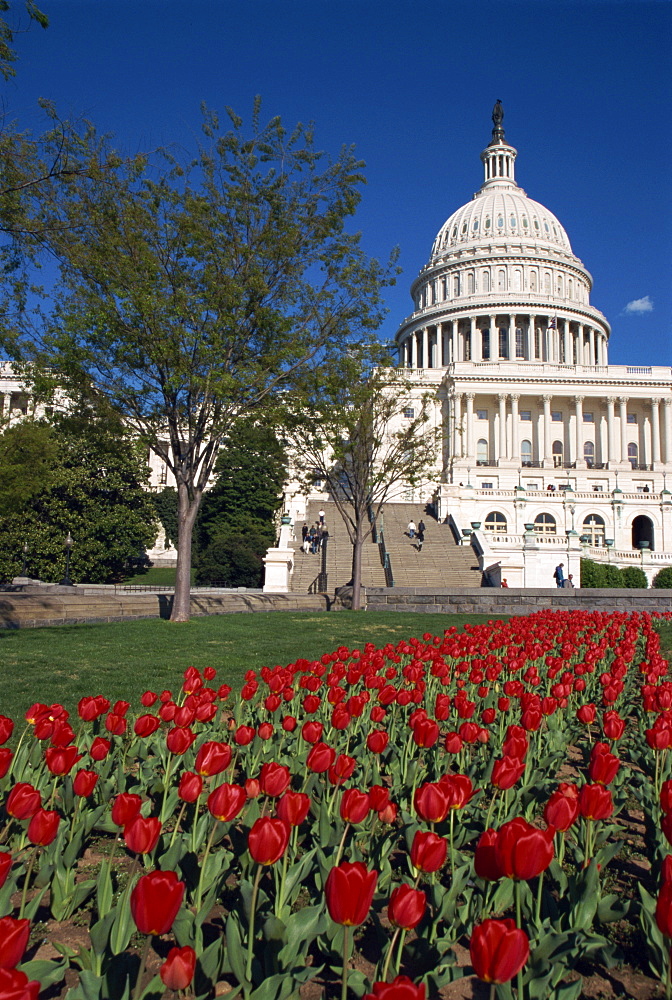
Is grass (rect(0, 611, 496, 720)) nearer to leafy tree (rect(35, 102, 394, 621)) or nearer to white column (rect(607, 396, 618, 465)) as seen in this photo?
leafy tree (rect(35, 102, 394, 621))

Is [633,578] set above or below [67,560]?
below

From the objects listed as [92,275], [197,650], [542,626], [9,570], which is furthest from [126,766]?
[9,570]

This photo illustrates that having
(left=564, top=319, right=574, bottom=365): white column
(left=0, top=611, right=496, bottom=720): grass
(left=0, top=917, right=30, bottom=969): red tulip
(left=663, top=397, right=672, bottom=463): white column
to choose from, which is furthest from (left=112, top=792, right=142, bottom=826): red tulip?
(left=564, top=319, right=574, bottom=365): white column

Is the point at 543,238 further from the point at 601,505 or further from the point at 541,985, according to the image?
the point at 541,985

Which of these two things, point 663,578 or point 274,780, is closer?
point 274,780

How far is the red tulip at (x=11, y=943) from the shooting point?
1894 millimetres

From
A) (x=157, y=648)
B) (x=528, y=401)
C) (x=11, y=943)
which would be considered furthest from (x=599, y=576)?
(x=528, y=401)

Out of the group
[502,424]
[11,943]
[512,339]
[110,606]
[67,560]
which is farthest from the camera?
[512,339]

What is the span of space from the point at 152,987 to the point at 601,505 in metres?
52.1

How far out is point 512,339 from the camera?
91.2m

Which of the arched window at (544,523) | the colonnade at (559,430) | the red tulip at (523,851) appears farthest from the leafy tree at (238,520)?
the red tulip at (523,851)

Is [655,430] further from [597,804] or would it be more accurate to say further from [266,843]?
[266,843]

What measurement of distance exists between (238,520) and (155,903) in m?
44.5

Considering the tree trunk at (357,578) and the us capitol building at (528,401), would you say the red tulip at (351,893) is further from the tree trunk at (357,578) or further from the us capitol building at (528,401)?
the us capitol building at (528,401)
